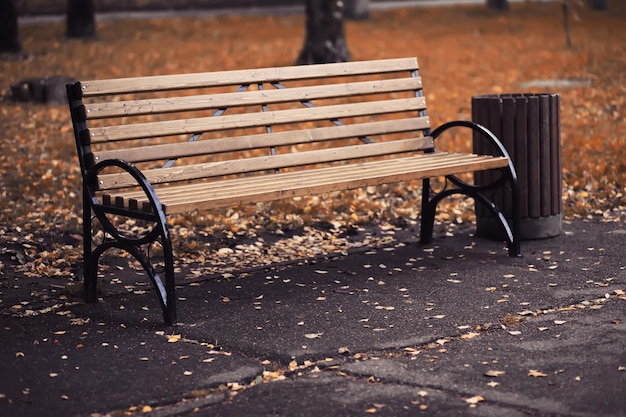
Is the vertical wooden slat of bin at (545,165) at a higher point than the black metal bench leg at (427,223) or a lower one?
higher

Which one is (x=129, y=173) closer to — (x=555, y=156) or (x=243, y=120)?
(x=243, y=120)

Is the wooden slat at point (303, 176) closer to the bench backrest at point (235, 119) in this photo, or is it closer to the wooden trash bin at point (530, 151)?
the bench backrest at point (235, 119)

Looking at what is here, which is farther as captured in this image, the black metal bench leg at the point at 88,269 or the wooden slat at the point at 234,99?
the wooden slat at the point at 234,99

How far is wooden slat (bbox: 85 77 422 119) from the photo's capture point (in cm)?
546

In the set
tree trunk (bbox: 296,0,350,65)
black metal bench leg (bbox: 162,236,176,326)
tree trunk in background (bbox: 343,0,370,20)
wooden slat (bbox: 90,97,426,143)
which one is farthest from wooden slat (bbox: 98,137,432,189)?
tree trunk in background (bbox: 343,0,370,20)

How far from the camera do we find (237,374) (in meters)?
4.16

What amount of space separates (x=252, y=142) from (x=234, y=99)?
26 cm

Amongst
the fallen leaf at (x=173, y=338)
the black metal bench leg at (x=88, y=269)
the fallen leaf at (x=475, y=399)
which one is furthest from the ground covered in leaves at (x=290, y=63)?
the fallen leaf at (x=475, y=399)

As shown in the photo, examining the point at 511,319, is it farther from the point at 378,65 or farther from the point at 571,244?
the point at 378,65

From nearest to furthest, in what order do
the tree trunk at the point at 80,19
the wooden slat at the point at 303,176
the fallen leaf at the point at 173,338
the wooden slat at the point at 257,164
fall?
the fallen leaf at the point at 173,338, the wooden slat at the point at 303,176, the wooden slat at the point at 257,164, the tree trunk at the point at 80,19

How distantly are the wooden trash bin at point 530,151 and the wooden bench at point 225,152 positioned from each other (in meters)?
0.13

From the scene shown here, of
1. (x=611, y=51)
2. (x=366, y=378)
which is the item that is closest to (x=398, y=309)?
(x=366, y=378)

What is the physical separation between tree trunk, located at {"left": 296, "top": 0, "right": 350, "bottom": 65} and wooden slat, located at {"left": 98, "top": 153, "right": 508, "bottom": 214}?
9.25 meters

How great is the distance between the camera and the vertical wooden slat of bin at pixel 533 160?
21.2 ft
